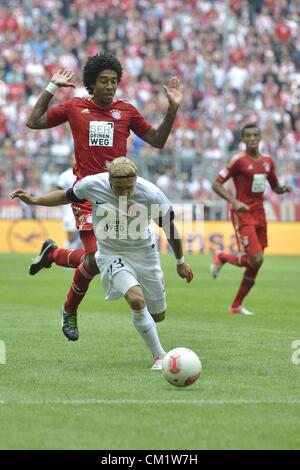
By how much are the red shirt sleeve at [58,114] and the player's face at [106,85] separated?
347mm

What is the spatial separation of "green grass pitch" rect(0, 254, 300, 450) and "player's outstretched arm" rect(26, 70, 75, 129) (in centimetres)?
220

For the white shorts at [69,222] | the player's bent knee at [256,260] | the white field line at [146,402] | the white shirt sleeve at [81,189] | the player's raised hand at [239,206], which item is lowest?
the white shorts at [69,222]

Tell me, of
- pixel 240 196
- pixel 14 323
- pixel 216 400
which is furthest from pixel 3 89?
pixel 216 400

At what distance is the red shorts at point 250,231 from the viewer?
14656 millimetres

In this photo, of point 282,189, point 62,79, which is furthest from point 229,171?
point 62,79

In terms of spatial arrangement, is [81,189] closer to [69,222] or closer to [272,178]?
[272,178]

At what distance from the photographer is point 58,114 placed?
34.9 ft

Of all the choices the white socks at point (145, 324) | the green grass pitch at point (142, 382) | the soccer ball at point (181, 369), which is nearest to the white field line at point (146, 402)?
the green grass pitch at point (142, 382)

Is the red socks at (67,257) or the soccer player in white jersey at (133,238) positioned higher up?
the soccer player in white jersey at (133,238)

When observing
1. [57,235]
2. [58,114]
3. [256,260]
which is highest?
[58,114]

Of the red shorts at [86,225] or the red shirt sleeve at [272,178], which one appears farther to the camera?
the red shirt sleeve at [272,178]

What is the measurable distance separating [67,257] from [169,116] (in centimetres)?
209

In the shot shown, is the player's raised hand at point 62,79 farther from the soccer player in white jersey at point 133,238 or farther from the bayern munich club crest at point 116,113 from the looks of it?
the soccer player in white jersey at point 133,238

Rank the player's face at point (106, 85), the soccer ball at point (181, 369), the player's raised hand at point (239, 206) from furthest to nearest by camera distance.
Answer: the player's raised hand at point (239, 206)
the player's face at point (106, 85)
the soccer ball at point (181, 369)
